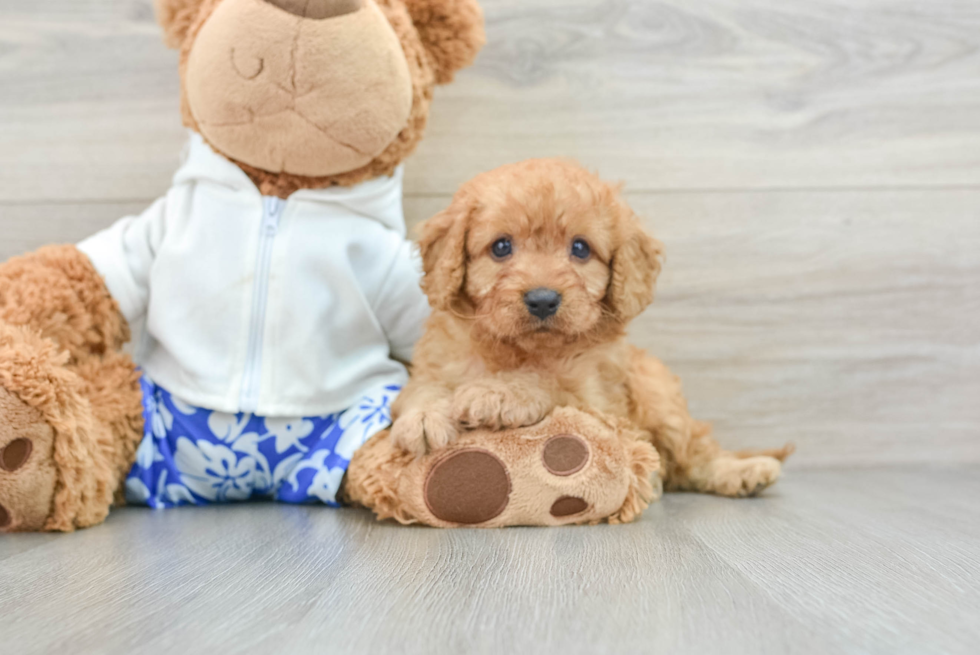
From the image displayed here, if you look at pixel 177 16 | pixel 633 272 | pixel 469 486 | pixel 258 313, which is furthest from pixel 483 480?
pixel 177 16

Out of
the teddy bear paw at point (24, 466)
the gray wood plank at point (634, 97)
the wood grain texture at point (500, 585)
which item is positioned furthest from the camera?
the gray wood plank at point (634, 97)

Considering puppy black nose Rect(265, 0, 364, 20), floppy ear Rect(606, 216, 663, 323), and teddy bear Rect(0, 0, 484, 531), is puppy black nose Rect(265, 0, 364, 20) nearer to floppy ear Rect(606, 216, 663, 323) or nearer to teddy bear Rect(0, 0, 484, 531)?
teddy bear Rect(0, 0, 484, 531)

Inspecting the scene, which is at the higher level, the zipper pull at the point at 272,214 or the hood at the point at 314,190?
the hood at the point at 314,190

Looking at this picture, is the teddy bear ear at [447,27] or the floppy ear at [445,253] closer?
the floppy ear at [445,253]

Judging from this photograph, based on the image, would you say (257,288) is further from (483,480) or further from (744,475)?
(744,475)

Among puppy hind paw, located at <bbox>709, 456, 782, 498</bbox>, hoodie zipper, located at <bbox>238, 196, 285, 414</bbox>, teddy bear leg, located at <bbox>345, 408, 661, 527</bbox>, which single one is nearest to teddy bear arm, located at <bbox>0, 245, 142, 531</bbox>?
hoodie zipper, located at <bbox>238, 196, 285, 414</bbox>

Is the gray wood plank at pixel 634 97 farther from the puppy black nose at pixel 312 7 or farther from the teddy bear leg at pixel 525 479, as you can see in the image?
the teddy bear leg at pixel 525 479

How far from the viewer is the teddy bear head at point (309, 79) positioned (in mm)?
1076

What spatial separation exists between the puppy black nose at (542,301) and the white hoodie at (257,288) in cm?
26

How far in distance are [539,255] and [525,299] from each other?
0.08 metres

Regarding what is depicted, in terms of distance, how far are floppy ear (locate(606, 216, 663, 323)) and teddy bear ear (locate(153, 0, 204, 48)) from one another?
0.74 meters

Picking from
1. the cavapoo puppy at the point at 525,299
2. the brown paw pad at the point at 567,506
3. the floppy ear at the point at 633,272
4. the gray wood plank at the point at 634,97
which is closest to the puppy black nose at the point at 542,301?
the cavapoo puppy at the point at 525,299

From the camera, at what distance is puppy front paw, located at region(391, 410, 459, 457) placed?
1.01 meters

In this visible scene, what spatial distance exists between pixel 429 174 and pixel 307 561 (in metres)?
0.86
